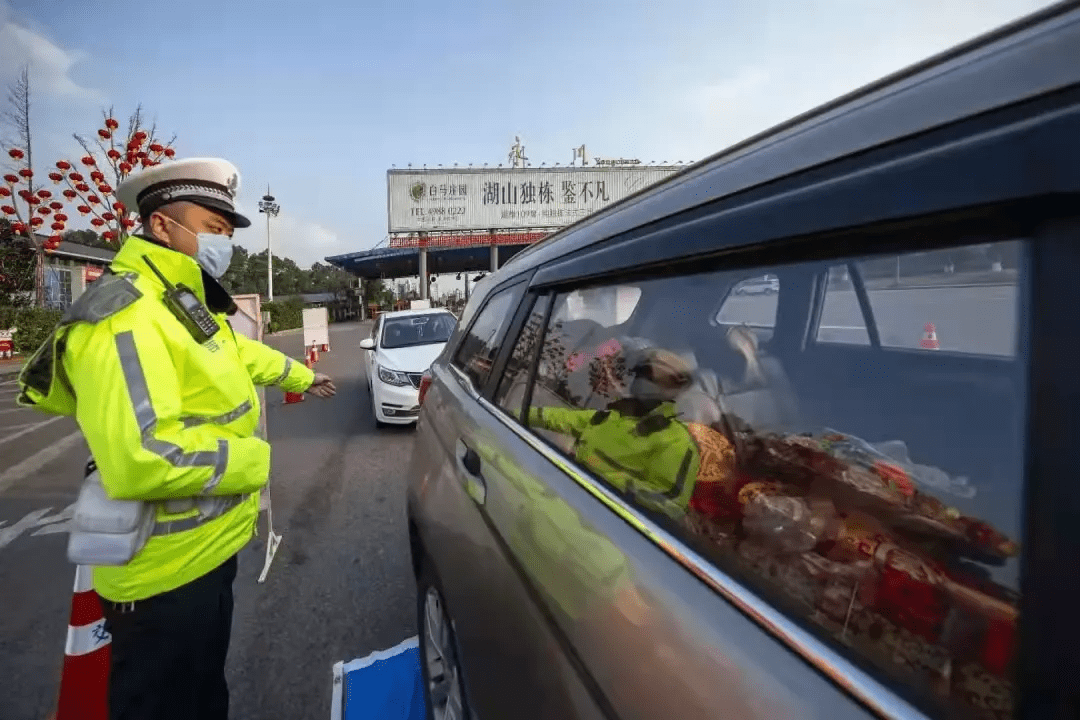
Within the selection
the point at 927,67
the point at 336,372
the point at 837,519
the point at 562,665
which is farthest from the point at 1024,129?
the point at 336,372

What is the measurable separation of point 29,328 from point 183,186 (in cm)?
2218

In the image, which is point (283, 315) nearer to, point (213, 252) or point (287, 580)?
point (287, 580)

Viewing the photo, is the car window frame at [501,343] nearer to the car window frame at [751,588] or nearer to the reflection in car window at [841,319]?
the car window frame at [751,588]

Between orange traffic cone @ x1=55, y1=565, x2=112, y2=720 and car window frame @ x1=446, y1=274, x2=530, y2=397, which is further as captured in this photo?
car window frame @ x1=446, y1=274, x2=530, y2=397

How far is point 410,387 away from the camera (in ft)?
21.7

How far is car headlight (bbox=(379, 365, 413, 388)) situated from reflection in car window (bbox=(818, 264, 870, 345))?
19.7 feet

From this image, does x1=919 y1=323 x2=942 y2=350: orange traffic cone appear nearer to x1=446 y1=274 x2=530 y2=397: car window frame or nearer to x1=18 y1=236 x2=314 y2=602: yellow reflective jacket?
x1=446 y1=274 x2=530 y2=397: car window frame

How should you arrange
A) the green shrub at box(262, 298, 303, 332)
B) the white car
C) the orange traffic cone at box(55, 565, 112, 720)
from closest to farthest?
the orange traffic cone at box(55, 565, 112, 720) → the white car → the green shrub at box(262, 298, 303, 332)

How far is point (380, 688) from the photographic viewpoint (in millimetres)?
2041

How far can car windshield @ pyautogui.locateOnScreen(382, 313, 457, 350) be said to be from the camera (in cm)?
779

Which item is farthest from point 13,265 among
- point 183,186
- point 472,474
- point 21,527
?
point 472,474

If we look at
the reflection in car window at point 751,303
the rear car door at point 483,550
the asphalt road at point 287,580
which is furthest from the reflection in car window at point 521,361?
the asphalt road at point 287,580

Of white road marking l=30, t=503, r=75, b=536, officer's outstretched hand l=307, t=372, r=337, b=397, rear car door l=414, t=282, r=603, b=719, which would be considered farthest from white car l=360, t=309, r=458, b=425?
rear car door l=414, t=282, r=603, b=719

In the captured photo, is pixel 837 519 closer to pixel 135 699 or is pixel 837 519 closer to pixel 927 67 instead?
pixel 927 67
